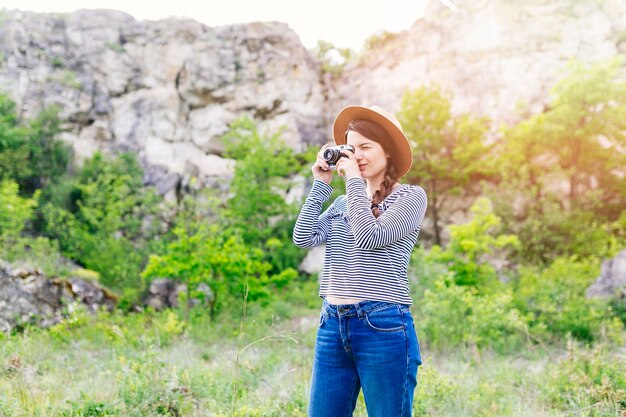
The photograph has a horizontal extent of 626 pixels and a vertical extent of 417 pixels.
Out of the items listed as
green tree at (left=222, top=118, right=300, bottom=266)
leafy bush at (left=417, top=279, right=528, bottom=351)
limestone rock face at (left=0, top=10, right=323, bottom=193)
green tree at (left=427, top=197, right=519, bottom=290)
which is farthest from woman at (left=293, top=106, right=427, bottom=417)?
limestone rock face at (left=0, top=10, right=323, bottom=193)

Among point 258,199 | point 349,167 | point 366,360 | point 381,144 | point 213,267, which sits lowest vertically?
point 213,267

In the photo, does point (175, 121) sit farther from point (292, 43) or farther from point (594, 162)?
point (594, 162)

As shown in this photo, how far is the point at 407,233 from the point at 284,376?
118 inches

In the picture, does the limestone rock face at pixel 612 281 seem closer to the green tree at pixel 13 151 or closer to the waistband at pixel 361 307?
the waistband at pixel 361 307

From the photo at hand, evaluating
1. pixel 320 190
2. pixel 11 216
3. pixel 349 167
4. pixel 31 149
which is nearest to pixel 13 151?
pixel 31 149

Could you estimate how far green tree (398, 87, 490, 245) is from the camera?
15.6 m

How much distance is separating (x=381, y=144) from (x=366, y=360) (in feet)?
2.93

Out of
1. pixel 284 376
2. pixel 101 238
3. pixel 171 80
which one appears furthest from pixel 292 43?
pixel 284 376

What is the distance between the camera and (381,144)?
2.06 meters

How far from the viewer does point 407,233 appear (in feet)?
6.16

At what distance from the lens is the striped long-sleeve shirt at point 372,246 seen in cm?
181

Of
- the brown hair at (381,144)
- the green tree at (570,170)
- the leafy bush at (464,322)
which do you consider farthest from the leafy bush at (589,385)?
the green tree at (570,170)

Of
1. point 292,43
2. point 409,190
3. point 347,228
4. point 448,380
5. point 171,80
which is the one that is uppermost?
point 292,43

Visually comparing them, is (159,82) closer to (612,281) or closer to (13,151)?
(13,151)
